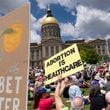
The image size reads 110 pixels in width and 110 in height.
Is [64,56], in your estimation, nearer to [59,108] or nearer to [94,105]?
[59,108]

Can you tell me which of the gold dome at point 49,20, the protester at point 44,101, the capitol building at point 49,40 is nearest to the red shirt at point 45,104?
the protester at point 44,101

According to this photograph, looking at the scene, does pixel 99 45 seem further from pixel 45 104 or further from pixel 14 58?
pixel 14 58

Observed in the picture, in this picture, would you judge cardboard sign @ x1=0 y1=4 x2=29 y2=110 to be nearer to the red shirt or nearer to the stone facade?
the red shirt

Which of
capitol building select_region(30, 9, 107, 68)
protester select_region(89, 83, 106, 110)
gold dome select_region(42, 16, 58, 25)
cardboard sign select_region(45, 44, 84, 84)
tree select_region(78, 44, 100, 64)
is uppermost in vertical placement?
gold dome select_region(42, 16, 58, 25)

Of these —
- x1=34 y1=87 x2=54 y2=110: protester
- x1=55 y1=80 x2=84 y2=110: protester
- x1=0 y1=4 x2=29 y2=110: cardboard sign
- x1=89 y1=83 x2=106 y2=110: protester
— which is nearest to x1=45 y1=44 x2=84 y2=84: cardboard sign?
x1=34 y1=87 x2=54 y2=110: protester

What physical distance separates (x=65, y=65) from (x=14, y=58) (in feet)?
7.19

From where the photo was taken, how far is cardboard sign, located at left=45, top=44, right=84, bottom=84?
6.86m

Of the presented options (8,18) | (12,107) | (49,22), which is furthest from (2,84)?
(49,22)

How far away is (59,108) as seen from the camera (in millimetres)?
5957

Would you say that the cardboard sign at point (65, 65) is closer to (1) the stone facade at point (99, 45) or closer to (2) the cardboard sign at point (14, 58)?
(2) the cardboard sign at point (14, 58)

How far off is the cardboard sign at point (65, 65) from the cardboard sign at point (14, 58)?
2.08 m

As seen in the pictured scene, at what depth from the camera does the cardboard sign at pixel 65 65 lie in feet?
22.5

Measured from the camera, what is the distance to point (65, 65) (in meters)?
6.86

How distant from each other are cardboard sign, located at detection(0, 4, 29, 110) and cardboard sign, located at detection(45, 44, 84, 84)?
208 centimetres
